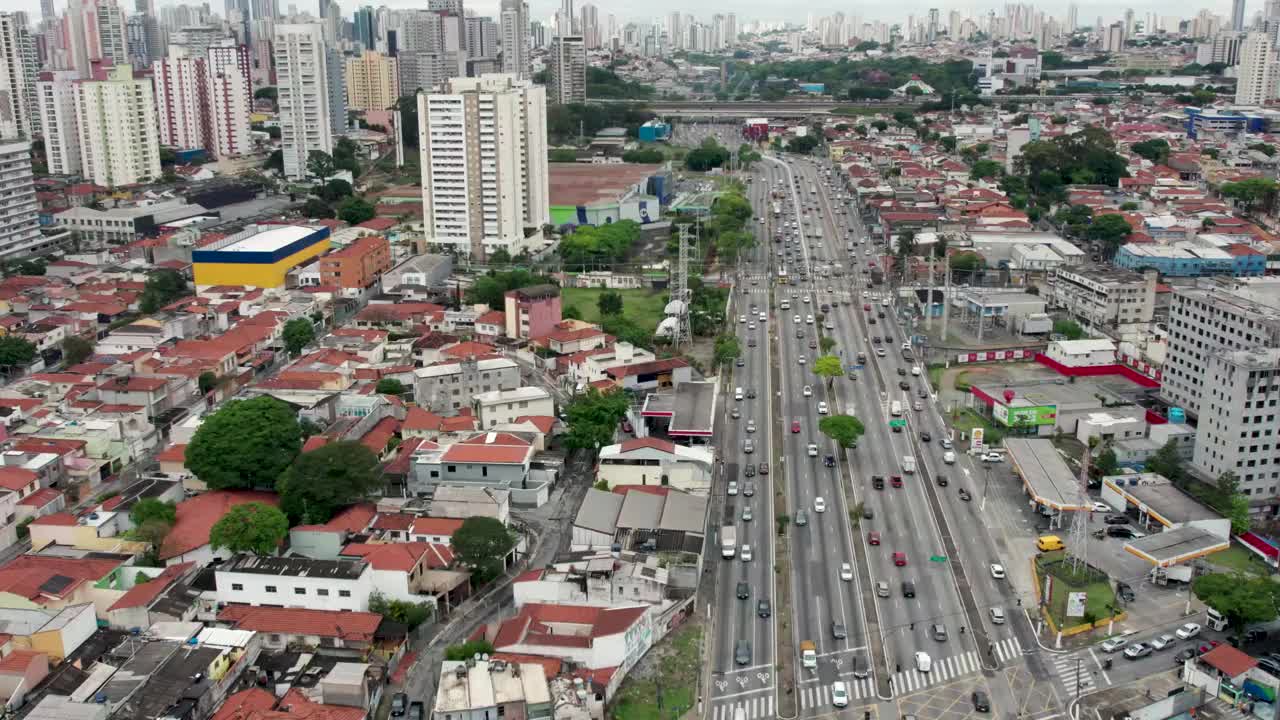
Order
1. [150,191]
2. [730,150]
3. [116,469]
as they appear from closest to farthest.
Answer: [116,469], [150,191], [730,150]

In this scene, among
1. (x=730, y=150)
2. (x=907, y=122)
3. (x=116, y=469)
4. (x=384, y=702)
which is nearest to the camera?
(x=384, y=702)

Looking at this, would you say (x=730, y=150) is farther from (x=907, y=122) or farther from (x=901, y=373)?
(x=901, y=373)

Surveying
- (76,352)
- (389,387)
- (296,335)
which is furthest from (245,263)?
(389,387)

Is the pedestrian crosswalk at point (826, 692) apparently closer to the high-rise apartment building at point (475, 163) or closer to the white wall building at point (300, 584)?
the white wall building at point (300, 584)

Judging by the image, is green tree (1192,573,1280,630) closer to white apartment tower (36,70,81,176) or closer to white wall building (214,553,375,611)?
white wall building (214,553,375,611)

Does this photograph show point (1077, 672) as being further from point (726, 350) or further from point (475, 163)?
point (475, 163)

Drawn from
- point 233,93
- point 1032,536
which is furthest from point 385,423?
point 233,93
